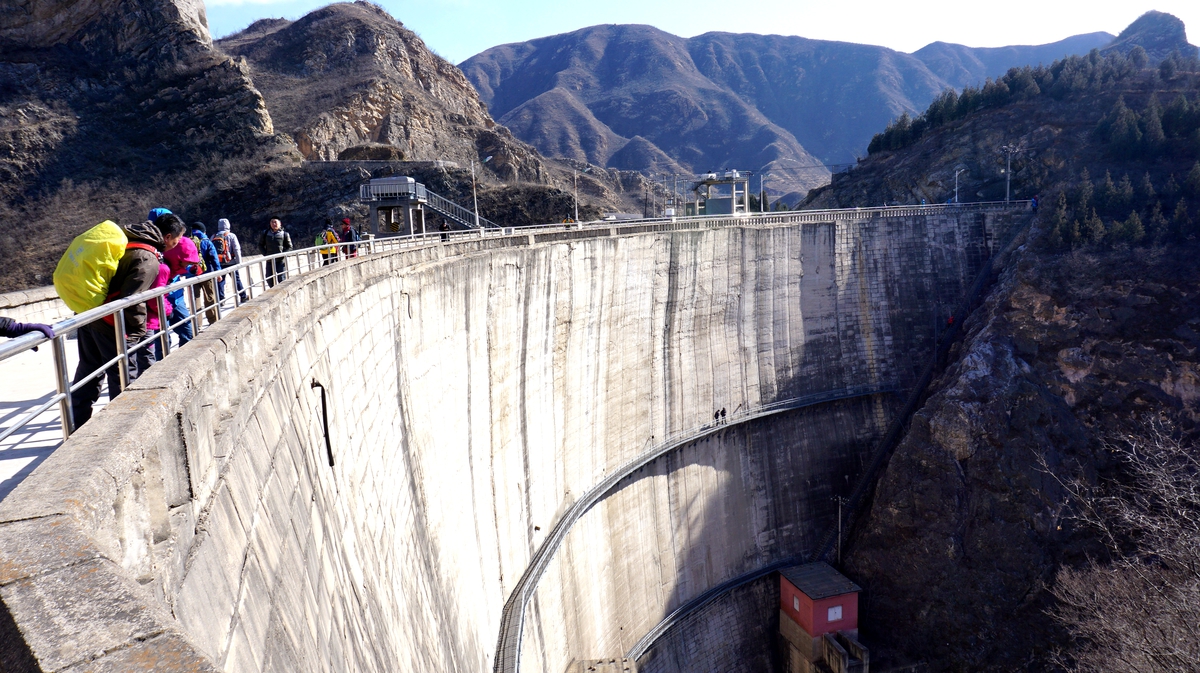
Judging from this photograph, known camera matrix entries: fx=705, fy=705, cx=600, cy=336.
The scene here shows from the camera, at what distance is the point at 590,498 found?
765 inches

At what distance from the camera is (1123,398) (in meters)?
28.2

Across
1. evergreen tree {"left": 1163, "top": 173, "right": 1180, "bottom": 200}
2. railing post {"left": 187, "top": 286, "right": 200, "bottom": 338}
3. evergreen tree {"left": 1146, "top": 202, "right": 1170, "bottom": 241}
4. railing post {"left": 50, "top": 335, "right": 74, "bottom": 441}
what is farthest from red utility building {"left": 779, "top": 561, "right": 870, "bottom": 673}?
evergreen tree {"left": 1163, "top": 173, "right": 1180, "bottom": 200}

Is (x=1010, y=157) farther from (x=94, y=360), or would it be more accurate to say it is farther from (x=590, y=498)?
(x=94, y=360)

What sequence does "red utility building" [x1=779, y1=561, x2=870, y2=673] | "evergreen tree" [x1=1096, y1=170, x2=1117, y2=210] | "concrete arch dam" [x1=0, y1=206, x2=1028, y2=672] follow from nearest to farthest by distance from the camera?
"concrete arch dam" [x1=0, y1=206, x2=1028, y2=672] → "red utility building" [x1=779, y1=561, x2=870, y2=673] → "evergreen tree" [x1=1096, y1=170, x2=1117, y2=210]

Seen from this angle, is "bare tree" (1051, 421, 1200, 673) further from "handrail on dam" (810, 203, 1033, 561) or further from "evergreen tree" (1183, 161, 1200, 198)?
"evergreen tree" (1183, 161, 1200, 198)

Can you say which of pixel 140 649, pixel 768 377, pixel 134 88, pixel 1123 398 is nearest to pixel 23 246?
pixel 134 88

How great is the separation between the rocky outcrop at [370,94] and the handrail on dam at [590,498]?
26.7 m

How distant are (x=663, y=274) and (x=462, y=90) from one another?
42.5m

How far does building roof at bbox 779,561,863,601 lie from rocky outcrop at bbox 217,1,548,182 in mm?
31172

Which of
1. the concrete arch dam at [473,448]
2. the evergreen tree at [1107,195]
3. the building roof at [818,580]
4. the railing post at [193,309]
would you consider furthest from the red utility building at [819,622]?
the evergreen tree at [1107,195]

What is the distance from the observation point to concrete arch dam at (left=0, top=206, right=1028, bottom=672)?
265 centimetres

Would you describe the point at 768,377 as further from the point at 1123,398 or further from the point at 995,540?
the point at 1123,398

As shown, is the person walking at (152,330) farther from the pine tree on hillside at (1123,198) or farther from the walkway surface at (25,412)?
the pine tree on hillside at (1123,198)

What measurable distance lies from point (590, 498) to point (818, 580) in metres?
11.1
